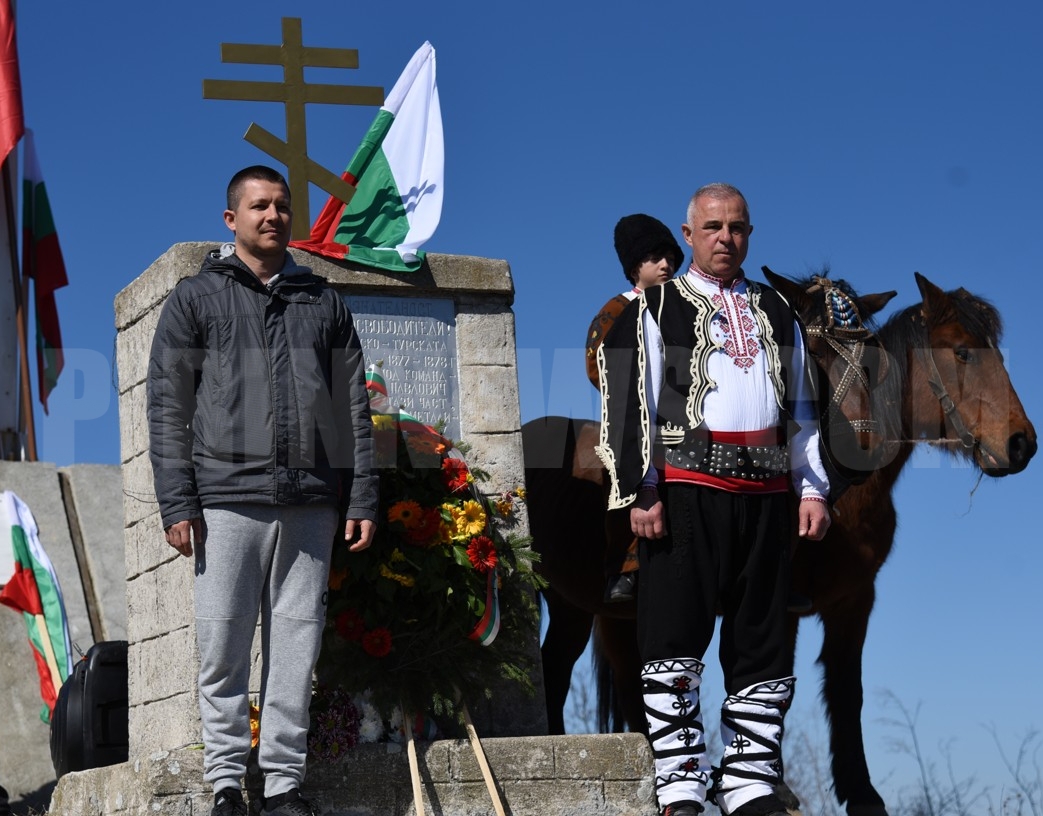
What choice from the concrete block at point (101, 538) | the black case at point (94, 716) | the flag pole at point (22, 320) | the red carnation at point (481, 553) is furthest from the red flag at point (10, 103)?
the red carnation at point (481, 553)

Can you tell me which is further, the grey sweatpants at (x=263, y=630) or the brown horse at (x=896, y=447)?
the brown horse at (x=896, y=447)

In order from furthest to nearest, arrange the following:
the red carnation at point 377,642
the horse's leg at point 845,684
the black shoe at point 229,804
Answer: the horse's leg at point 845,684, the red carnation at point 377,642, the black shoe at point 229,804

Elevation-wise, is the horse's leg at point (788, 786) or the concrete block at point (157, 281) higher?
the concrete block at point (157, 281)

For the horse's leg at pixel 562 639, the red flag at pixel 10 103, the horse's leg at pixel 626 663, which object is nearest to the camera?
the horse's leg at pixel 626 663

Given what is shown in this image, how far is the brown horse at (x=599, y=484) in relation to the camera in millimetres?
6855

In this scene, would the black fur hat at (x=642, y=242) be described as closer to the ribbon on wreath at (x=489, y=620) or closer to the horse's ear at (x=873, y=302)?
the horse's ear at (x=873, y=302)

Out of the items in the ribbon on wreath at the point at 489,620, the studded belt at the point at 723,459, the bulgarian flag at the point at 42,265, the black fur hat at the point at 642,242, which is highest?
the bulgarian flag at the point at 42,265

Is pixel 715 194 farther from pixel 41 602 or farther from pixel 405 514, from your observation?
pixel 41 602

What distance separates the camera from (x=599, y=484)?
24.6 feet

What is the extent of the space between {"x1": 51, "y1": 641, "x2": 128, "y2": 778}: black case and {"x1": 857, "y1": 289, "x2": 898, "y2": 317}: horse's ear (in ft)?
12.1

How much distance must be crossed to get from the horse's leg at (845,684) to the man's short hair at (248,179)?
3455 millimetres

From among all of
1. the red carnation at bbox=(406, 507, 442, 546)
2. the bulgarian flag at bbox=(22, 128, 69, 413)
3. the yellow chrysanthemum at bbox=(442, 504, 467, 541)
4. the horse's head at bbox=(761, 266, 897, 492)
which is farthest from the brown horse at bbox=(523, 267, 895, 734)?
the bulgarian flag at bbox=(22, 128, 69, 413)

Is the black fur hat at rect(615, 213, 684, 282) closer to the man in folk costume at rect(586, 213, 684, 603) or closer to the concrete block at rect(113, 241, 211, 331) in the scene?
the man in folk costume at rect(586, 213, 684, 603)

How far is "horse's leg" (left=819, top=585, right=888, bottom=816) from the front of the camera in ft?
23.5
